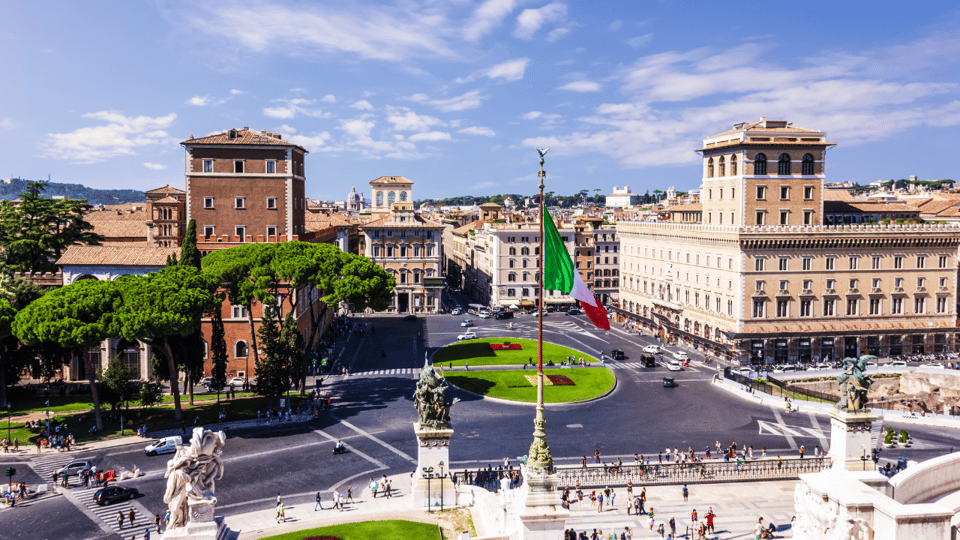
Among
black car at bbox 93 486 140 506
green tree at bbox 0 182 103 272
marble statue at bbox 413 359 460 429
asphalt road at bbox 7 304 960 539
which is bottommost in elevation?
asphalt road at bbox 7 304 960 539

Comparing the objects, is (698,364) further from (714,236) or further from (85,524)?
(85,524)

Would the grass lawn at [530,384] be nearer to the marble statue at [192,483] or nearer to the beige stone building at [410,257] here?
the marble statue at [192,483]

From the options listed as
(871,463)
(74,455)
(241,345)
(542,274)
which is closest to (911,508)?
(542,274)

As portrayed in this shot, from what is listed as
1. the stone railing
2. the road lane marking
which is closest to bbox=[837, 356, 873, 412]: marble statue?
the stone railing

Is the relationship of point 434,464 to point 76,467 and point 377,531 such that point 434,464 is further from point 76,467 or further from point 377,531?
point 76,467

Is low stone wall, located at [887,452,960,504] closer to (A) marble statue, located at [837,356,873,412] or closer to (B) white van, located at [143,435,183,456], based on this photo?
(A) marble statue, located at [837,356,873,412]

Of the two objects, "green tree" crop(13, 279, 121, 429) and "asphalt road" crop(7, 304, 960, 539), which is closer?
"asphalt road" crop(7, 304, 960, 539)

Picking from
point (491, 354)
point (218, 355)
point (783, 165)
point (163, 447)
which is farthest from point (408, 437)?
point (783, 165)
